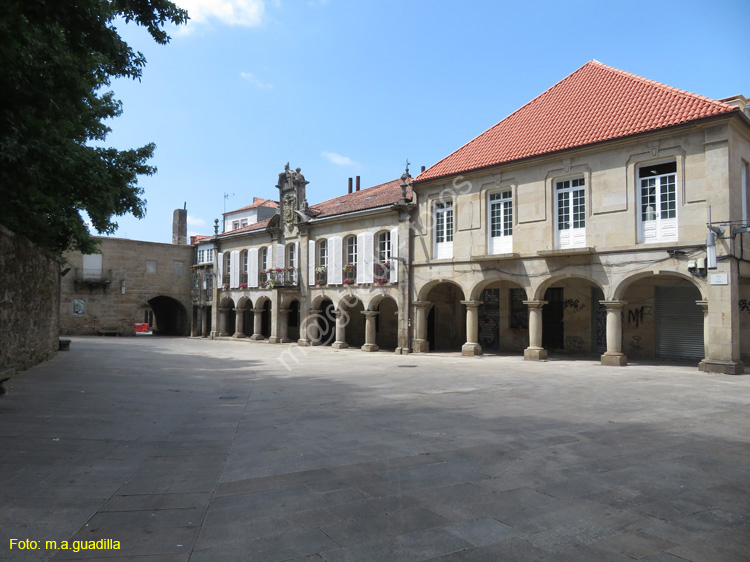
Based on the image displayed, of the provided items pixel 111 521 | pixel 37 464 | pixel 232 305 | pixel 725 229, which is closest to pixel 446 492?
pixel 111 521

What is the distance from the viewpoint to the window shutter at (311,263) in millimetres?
28219

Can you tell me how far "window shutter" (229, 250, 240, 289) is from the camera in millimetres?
34406

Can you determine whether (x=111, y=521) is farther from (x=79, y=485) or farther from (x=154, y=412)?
(x=154, y=412)

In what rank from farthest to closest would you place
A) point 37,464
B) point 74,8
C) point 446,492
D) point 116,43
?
point 116,43 < point 74,8 < point 37,464 < point 446,492

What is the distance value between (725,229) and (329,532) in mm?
15292

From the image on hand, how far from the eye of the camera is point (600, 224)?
17156 mm

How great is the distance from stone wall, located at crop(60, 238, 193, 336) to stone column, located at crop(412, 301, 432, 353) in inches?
958

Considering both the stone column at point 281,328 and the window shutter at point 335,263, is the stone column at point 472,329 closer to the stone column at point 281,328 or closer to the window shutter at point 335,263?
the window shutter at point 335,263

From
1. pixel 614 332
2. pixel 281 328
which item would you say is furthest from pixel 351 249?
pixel 614 332

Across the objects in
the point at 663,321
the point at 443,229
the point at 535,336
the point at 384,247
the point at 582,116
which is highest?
the point at 582,116

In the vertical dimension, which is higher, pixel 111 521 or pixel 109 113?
pixel 109 113

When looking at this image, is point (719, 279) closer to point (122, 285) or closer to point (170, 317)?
point (122, 285)

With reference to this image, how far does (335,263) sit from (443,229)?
701 cm

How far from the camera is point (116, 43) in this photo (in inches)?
273
